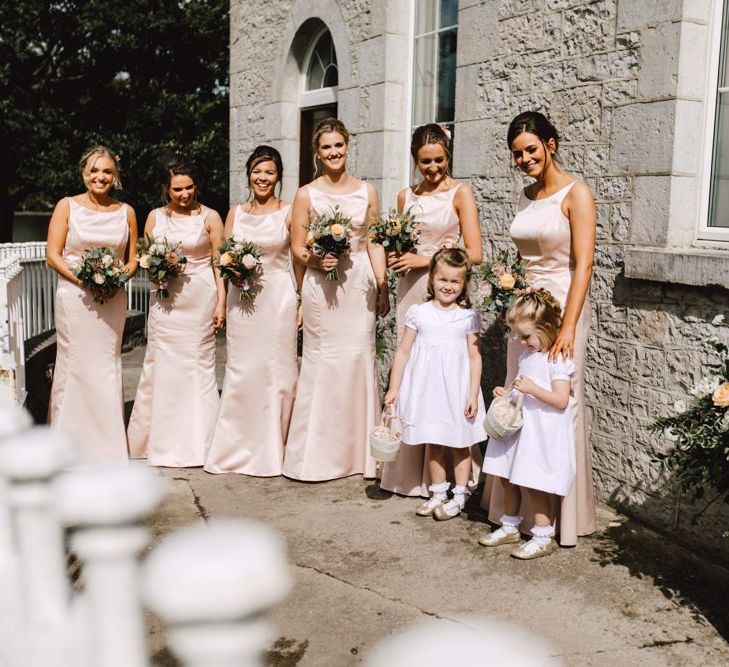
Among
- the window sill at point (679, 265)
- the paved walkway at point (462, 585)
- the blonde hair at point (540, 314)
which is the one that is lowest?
the paved walkway at point (462, 585)

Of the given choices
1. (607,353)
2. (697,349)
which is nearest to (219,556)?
(697,349)

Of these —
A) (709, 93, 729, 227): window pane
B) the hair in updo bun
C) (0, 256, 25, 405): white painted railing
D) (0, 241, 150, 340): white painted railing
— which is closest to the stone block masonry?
(709, 93, 729, 227): window pane

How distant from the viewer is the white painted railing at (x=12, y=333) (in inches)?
191

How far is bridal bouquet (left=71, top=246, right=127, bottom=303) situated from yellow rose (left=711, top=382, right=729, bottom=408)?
3.98 metres

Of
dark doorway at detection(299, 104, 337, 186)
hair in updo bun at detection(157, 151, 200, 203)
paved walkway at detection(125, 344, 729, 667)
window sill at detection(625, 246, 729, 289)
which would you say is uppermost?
dark doorway at detection(299, 104, 337, 186)

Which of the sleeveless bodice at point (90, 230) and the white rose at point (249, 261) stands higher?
the sleeveless bodice at point (90, 230)

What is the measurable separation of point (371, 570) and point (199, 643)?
129 inches

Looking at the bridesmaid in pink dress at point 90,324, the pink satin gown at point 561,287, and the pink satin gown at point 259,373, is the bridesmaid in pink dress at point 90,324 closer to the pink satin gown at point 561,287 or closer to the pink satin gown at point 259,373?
the pink satin gown at point 259,373

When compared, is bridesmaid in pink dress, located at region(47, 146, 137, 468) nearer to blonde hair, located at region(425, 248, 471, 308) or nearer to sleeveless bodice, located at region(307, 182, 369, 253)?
sleeveless bodice, located at region(307, 182, 369, 253)

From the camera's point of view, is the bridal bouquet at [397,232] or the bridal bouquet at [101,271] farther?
the bridal bouquet at [101,271]

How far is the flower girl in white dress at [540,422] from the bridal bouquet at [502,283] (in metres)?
0.16

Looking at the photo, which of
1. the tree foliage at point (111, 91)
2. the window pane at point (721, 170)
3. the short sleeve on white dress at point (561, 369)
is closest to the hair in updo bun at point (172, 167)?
the short sleeve on white dress at point (561, 369)

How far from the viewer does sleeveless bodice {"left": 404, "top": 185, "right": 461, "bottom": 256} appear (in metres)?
5.24

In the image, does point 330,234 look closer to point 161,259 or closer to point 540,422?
point 161,259
